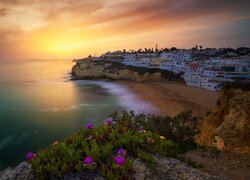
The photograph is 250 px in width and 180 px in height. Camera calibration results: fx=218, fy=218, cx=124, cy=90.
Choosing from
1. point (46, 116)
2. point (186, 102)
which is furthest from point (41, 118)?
point (186, 102)

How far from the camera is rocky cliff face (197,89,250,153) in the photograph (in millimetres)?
12203

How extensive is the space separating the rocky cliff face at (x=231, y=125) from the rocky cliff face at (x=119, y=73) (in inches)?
2050

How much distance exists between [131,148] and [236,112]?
11.3 m

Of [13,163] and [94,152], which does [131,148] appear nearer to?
[94,152]

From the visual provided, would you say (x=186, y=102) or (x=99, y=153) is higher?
(x=99, y=153)

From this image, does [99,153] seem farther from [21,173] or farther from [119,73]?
[119,73]

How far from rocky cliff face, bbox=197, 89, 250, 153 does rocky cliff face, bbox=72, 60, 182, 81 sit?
52069 millimetres

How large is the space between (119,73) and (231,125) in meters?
64.0

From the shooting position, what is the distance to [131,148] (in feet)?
16.3

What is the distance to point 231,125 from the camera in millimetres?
13305

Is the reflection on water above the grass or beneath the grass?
beneath

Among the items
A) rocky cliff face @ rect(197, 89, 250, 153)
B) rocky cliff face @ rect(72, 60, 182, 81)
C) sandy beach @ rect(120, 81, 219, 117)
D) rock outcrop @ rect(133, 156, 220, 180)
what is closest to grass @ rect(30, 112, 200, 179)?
rock outcrop @ rect(133, 156, 220, 180)

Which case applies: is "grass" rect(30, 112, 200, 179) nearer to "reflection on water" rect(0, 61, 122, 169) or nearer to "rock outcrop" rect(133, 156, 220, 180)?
"rock outcrop" rect(133, 156, 220, 180)

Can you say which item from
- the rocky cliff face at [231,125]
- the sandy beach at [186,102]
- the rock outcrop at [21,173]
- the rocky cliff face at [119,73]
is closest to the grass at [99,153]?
the rock outcrop at [21,173]
